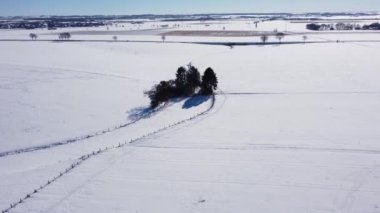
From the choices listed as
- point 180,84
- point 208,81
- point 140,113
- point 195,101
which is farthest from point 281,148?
point 180,84

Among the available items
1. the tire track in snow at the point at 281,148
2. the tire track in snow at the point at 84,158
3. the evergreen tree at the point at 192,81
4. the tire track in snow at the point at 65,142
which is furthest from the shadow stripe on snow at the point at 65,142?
the evergreen tree at the point at 192,81

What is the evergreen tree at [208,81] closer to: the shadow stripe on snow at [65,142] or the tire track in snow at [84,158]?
the tire track in snow at [84,158]

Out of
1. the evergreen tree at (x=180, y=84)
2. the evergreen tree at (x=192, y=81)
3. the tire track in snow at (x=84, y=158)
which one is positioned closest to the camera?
the tire track in snow at (x=84, y=158)

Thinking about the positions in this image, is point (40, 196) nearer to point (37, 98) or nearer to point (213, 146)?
point (213, 146)

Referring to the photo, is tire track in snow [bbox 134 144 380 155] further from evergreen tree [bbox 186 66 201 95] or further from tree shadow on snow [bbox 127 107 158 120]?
evergreen tree [bbox 186 66 201 95]

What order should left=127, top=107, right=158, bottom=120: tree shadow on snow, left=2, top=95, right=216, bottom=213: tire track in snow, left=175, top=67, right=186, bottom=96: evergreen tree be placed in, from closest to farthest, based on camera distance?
left=2, top=95, right=216, bottom=213: tire track in snow
left=127, top=107, right=158, bottom=120: tree shadow on snow
left=175, top=67, right=186, bottom=96: evergreen tree

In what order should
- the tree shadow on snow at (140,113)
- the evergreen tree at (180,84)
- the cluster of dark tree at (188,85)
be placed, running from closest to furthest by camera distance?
the tree shadow on snow at (140,113)
the cluster of dark tree at (188,85)
the evergreen tree at (180,84)

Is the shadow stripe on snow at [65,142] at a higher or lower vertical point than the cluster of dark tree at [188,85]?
lower

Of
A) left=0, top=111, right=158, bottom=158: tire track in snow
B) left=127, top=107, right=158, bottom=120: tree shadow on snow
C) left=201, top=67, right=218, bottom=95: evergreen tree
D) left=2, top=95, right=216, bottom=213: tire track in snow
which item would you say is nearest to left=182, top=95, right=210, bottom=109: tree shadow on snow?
left=201, top=67, right=218, bottom=95: evergreen tree
